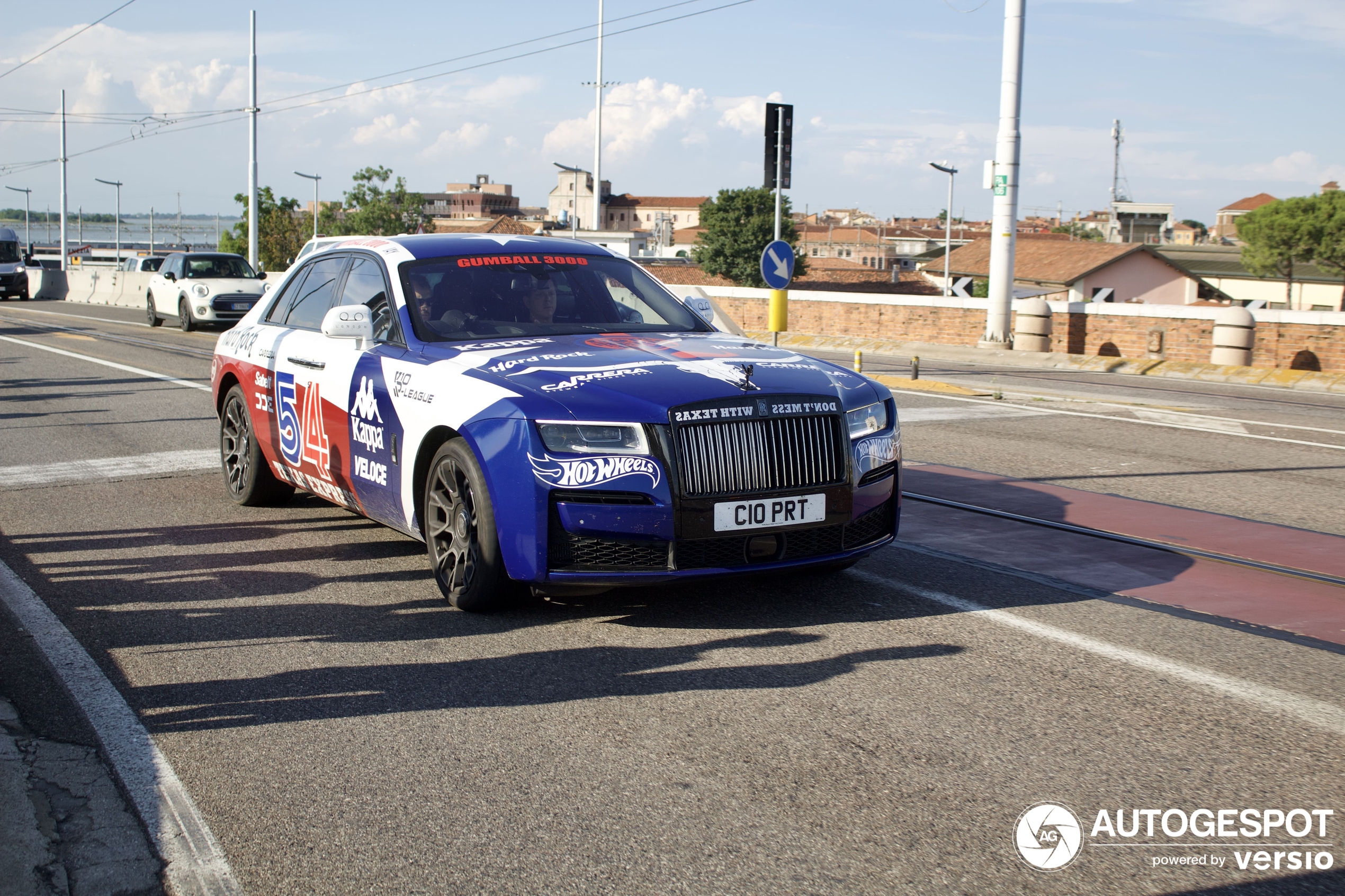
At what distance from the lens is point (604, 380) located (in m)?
5.12

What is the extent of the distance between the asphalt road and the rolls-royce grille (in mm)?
626

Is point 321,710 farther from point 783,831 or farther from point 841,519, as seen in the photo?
point 841,519

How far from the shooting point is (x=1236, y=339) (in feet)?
65.1

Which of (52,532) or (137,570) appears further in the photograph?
(52,532)

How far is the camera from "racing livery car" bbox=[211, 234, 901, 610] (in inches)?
193

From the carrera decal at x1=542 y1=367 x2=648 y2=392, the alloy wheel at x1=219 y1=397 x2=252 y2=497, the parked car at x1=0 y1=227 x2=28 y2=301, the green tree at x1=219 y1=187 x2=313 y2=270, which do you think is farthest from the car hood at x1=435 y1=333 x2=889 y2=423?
the green tree at x1=219 y1=187 x2=313 y2=270

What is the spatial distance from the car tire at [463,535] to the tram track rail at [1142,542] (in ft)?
11.4

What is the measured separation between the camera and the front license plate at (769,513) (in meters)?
4.94

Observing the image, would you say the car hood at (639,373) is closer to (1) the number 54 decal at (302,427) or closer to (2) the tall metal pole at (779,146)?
(1) the number 54 decal at (302,427)

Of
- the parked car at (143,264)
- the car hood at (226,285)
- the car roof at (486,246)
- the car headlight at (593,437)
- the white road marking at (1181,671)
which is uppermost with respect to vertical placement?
the parked car at (143,264)

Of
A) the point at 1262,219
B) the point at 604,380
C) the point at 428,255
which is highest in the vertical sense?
the point at 1262,219

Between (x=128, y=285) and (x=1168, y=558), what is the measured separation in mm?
43402

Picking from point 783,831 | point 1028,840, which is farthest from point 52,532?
point 1028,840

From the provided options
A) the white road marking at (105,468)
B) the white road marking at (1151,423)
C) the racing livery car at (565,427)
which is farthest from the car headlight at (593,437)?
the white road marking at (1151,423)
